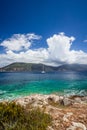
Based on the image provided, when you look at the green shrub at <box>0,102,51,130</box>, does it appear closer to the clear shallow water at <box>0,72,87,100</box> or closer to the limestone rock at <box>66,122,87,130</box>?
the limestone rock at <box>66,122,87,130</box>

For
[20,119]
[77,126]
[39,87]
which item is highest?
[20,119]

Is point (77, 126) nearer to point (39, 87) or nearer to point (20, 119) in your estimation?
point (20, 119)

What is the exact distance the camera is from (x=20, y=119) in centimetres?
604

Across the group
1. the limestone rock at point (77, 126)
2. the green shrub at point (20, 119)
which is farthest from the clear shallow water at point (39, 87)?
the limestone rock at point (77, 126)

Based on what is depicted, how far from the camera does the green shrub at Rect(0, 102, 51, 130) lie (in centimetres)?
568

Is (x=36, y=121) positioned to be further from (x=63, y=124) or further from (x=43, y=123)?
(x=63, y=124)

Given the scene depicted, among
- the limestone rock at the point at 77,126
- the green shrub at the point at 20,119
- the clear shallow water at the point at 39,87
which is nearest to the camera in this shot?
the green shrub at the point at 20,119

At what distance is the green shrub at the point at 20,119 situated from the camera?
5.68 metres

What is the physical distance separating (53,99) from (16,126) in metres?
11.6

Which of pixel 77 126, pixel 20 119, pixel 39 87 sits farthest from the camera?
pixel 39 87

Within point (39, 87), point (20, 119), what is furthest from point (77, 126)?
point (39, 87)

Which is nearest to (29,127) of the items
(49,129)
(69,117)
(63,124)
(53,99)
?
(49,129)

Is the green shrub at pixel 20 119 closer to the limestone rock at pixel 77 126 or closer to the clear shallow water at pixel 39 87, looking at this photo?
the limestone rock at pixel 77 126

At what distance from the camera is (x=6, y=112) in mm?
6254
